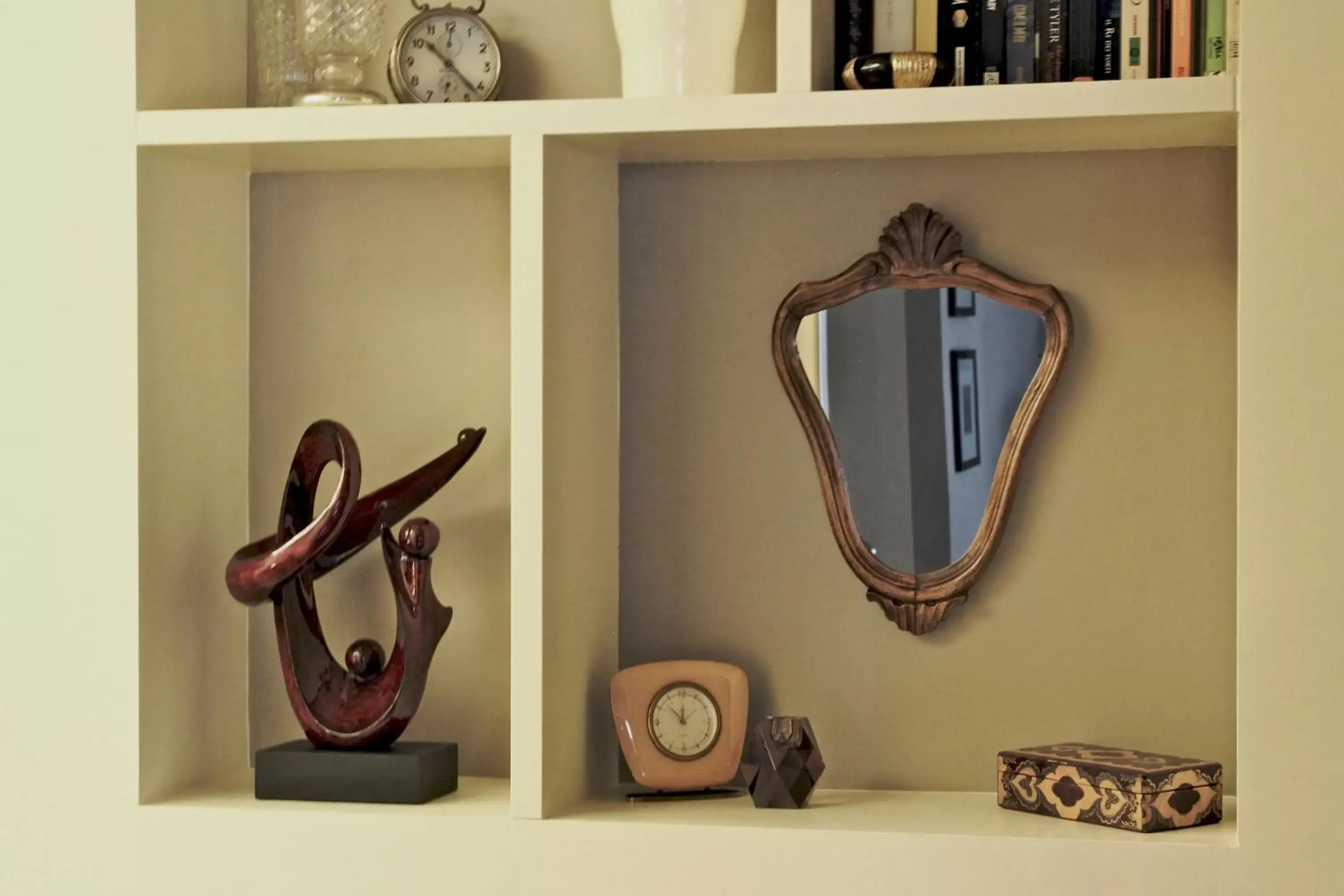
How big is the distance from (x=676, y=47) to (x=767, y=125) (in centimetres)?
19

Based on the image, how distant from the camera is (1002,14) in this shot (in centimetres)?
199

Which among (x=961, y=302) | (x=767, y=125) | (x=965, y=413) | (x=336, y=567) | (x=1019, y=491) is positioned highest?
(x=767, y=125)

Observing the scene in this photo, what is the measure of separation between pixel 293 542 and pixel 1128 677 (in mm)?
1114

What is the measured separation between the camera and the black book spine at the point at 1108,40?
197cm

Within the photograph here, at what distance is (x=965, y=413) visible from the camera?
82.3 inches

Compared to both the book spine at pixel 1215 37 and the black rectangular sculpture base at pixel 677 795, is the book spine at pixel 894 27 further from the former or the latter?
the black rectangular sculpture base at pixel 677 795

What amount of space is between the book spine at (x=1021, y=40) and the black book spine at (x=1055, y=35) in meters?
0.01

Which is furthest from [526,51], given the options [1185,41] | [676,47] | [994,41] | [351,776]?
[351,776]

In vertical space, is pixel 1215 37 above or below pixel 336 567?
above

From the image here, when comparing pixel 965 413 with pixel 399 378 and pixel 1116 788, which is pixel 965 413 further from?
pixel 399 378

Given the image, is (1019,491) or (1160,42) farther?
→ (1019,491)

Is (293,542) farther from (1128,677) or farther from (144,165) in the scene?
(1128,677)

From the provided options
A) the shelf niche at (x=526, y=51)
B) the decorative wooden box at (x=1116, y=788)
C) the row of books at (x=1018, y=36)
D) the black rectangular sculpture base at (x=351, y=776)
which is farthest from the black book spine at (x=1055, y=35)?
the black rectangular sculpture base at (x=351, y=776)

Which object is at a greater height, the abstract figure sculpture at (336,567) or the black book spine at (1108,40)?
the black book spine at (1108,40)
